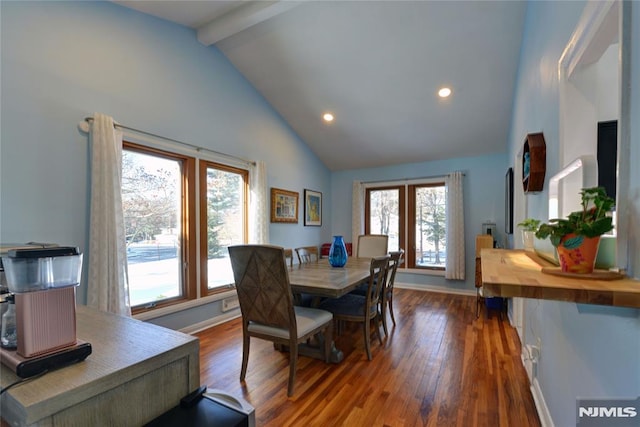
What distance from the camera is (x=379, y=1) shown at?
261cm

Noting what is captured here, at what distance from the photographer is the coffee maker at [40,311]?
0.70 m

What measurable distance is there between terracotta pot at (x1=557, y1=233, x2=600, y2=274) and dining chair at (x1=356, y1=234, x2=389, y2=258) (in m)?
3.00

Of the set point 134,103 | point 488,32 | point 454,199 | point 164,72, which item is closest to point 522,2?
point 488,32

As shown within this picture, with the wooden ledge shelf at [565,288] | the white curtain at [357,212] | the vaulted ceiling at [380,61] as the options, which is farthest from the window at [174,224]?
the wooden ledge shelf at [565,288]

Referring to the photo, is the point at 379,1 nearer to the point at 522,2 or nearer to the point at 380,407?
the point at 522,2

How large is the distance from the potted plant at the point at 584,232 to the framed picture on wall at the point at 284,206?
374 centimetres

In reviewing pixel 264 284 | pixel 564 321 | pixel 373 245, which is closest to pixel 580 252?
pixel 564 321

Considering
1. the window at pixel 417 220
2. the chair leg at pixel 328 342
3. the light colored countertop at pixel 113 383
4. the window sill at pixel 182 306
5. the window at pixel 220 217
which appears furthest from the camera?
the window at pixel 417 220

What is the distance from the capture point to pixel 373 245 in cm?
400

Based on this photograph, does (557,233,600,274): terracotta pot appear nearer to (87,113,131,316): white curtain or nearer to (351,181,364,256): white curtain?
(87,113,131,316): white curtain

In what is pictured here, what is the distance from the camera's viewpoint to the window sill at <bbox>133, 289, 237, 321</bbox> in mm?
2720

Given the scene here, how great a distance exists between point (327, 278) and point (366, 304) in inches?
16.7

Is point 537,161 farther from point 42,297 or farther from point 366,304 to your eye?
point 42,297

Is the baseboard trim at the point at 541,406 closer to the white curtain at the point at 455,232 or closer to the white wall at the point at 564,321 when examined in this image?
the white wall at the point at 564,321
